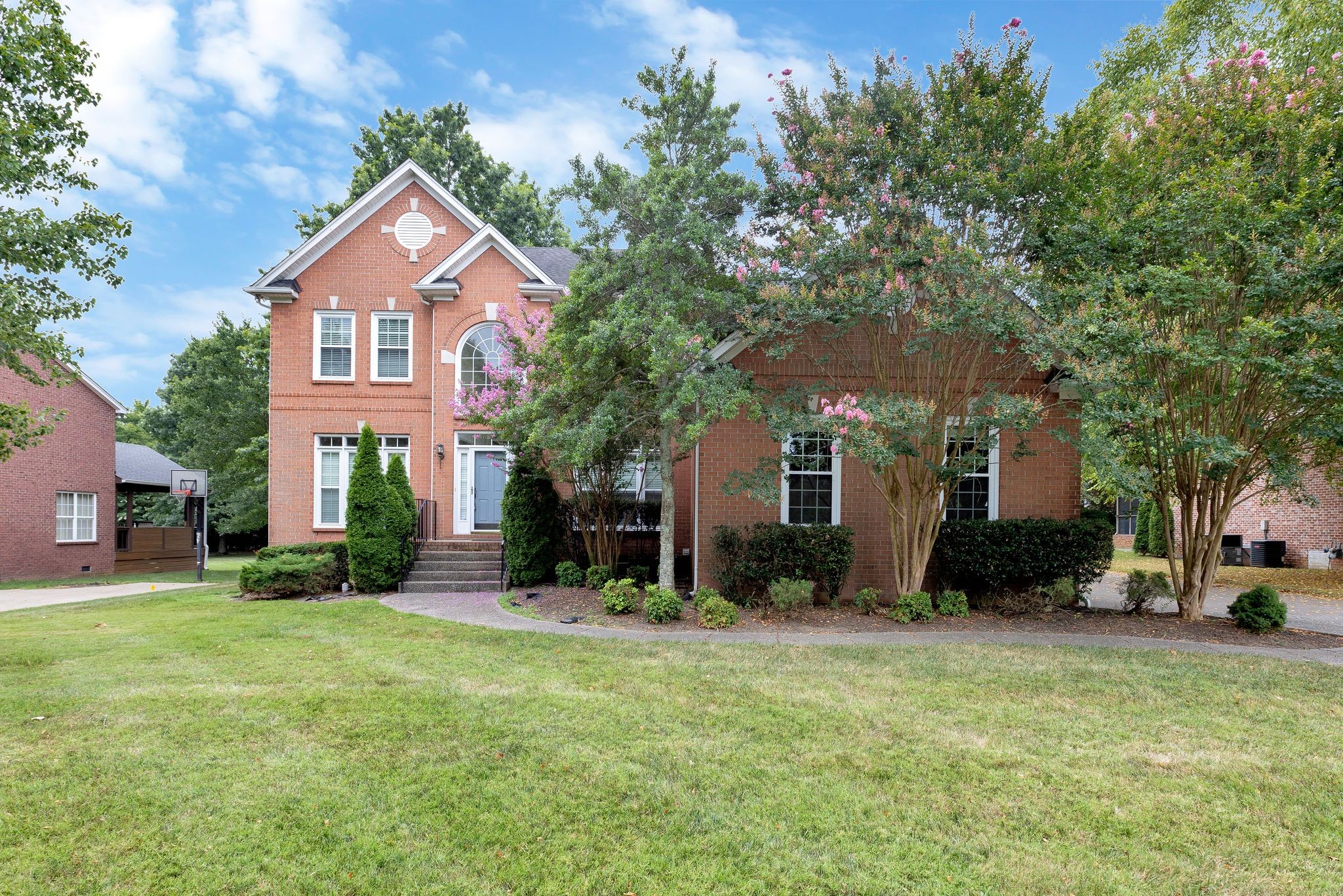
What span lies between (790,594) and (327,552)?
28.5ft

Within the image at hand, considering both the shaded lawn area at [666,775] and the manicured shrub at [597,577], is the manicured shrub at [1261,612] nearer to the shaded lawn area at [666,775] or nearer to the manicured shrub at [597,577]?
the shaded lawn area at [666,775]

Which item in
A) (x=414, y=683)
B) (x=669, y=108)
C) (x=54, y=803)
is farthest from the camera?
(x=669, y=108)

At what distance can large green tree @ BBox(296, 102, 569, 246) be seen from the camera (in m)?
30.7

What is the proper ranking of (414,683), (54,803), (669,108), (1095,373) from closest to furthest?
(54,803)
(414,683)
(1095,373)
(669,108)

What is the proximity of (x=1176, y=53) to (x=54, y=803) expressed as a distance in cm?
2295

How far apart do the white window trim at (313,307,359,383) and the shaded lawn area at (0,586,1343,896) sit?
32.1 ft

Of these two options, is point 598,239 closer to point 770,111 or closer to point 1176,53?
point 770,111

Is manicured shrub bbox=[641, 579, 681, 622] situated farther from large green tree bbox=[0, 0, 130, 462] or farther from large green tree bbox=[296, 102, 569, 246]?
large green tree bbox=[296, 102, 569, 246]

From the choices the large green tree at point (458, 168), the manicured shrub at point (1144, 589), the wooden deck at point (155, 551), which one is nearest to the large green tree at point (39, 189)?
the manicured shrub at point (1144, 589)

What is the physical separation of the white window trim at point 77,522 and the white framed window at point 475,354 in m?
12.4

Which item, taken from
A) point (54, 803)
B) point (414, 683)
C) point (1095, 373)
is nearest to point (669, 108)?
point (1095, 373)

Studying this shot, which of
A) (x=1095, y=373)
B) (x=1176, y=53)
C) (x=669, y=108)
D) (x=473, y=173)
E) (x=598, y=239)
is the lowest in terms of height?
(x=1095, y=373)

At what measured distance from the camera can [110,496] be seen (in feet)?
69.2

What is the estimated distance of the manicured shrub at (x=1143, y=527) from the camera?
24.4 metres
